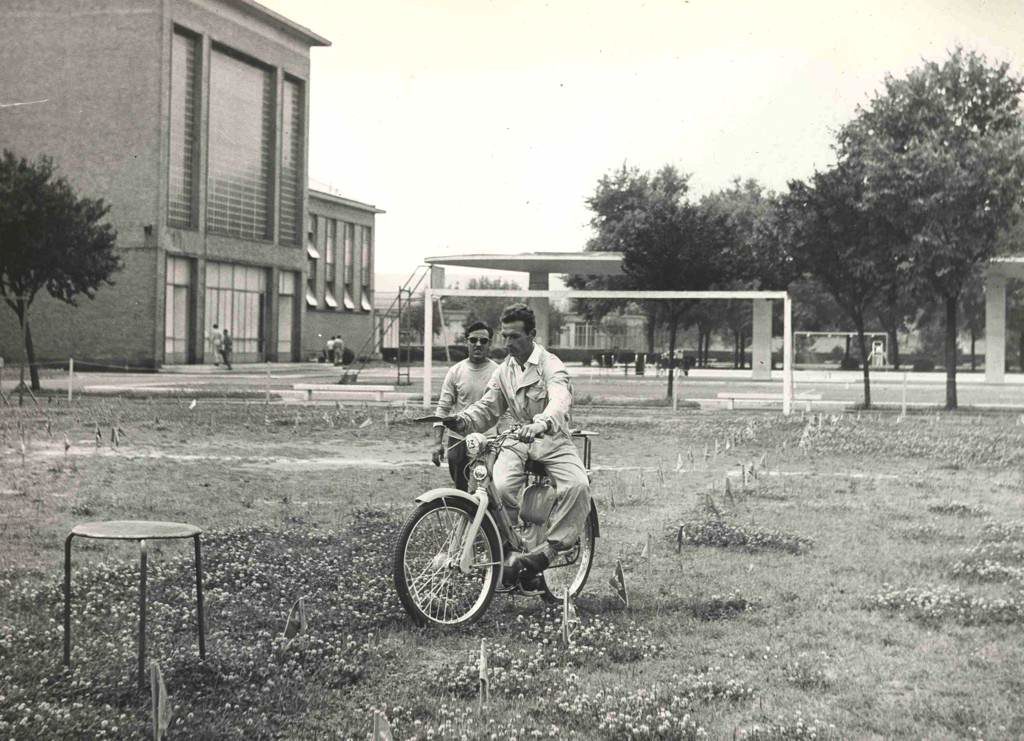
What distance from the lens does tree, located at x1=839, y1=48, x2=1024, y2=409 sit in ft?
70.6

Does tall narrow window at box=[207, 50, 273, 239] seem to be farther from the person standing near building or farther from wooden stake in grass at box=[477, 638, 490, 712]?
wooden stake in grass at box=[477, 638, 490, 712]

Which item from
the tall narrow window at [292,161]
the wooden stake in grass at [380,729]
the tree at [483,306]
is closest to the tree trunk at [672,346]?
the tree at [483,306]

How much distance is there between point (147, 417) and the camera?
18.7 meters

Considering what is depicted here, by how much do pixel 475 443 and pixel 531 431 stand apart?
286 millimetres

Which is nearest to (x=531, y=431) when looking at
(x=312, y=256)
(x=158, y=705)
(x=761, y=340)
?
(x=158, y=705)

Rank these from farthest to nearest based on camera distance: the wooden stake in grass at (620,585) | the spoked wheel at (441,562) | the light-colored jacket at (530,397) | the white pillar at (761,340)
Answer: the white pillar at (761,340)
the wooden stake in grass at (620,585)
the light-colored jacket at (530,397)
the spoked wheel at (441,562)

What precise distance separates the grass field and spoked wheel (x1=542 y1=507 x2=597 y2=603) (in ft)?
0.40

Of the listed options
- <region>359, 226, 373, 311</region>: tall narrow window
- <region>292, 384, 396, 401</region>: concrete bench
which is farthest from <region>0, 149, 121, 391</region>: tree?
<region>359, 226, 373, 311</region>: tall narrow window

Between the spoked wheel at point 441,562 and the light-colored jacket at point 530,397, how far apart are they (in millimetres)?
566

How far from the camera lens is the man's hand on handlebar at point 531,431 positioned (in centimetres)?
561

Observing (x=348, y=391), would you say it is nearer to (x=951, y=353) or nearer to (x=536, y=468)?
(x=951, y=353)

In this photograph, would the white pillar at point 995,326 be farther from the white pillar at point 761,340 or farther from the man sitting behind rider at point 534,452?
the man sitting behind rider at point 534,452

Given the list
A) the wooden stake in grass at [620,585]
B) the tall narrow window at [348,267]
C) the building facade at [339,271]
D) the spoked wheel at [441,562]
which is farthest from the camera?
the tall narrow window at [348,267]

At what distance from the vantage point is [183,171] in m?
39.2
